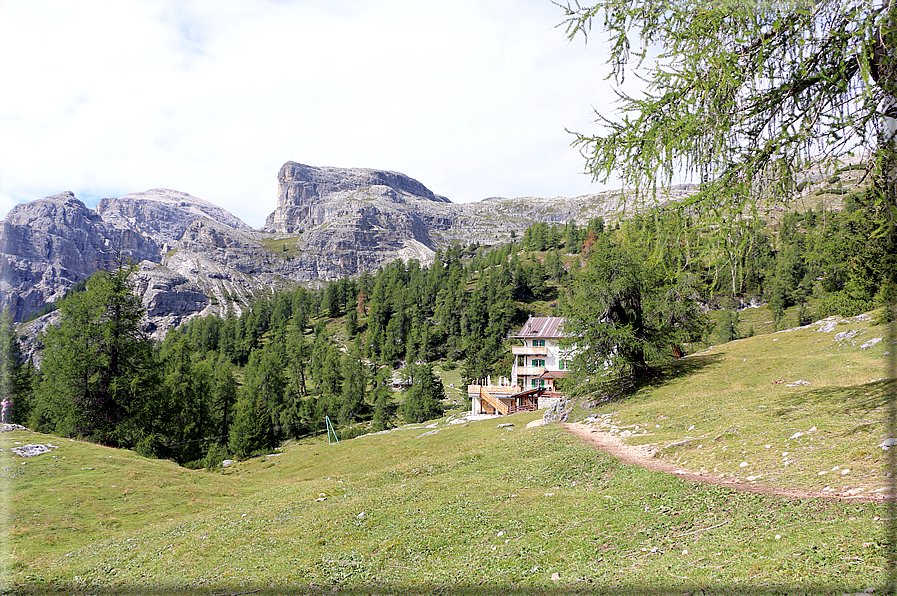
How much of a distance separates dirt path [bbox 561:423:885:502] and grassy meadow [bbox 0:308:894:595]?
8.2 inches

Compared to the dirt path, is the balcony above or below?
below

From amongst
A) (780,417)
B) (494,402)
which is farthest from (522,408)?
(780,417)

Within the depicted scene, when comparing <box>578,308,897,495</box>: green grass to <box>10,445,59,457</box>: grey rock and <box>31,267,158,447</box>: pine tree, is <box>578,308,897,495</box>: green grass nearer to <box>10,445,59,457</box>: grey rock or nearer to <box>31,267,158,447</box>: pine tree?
<box>10,445,59,457</box>: grey rock

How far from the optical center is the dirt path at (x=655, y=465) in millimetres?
7066

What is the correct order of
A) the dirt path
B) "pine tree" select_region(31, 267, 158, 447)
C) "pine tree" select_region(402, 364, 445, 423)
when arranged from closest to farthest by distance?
the dirt path → "pine tree" select_region(31, 267, 158, 447) → "pine tree" select_region(402, 364, 445, 423)

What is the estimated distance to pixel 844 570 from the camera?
471 centimetres

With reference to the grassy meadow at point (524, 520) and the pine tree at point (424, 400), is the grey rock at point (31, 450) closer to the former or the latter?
the grassy meadow at point (524, 520)

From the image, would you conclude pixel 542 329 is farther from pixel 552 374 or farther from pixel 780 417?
pixel 780 417

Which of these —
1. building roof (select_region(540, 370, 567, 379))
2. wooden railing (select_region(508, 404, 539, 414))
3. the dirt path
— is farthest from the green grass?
building roof (select_region(540, 370, 567, 379))

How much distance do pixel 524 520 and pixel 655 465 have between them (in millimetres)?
5544

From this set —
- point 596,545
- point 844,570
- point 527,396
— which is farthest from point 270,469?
point 844,570

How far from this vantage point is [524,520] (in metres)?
8.86

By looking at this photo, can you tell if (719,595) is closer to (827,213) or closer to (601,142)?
(827,213)

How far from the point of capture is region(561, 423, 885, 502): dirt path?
7066 millimetres
